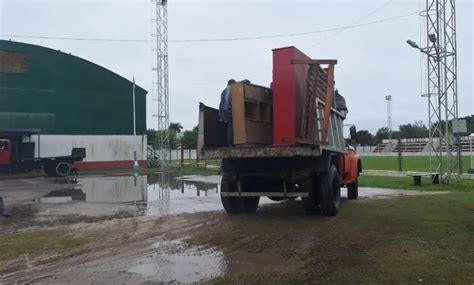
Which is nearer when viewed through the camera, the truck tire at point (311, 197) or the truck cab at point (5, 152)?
the truck tire at point (311, 197)

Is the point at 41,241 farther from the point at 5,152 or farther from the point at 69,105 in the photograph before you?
the point at 69,105

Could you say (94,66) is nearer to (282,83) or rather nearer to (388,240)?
(282,83)

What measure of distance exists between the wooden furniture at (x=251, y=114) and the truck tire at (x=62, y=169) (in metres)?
25.2

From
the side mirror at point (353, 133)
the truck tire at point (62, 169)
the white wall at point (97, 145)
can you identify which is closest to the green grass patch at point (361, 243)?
the side mirror at point (353, 133)

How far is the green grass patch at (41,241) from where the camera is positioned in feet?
24.5

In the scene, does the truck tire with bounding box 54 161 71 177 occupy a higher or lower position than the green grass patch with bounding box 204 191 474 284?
higher

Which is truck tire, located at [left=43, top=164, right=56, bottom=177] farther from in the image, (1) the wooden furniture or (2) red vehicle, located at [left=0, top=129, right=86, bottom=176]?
(1) the wooden furniture

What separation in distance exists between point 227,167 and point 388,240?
4.03m

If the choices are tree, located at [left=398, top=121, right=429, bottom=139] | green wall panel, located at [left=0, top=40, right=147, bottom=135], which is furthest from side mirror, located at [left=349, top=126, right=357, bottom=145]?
tree, located at [left=398, top=121, right=429, bottom=139]

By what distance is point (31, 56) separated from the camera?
39719 mm

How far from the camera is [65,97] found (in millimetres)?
41625

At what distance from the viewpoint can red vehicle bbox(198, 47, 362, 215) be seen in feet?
30.9

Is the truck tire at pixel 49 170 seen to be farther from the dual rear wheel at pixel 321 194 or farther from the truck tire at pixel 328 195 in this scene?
the truck tire at pixel 328 195

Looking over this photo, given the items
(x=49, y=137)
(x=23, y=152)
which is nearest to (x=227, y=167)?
(x=23, y=152)
